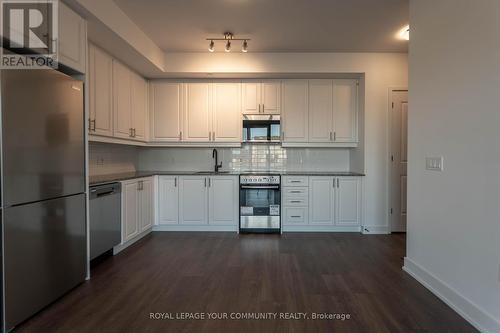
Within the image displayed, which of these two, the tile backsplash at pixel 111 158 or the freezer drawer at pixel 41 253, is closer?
the freezer drawer at pixel 41 253

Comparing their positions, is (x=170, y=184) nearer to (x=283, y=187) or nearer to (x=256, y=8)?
(x=283, y=187)

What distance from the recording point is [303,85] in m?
4.58

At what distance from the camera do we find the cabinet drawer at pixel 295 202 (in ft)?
14.2

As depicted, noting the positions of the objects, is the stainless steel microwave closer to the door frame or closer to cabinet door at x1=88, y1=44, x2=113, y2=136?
the door frame

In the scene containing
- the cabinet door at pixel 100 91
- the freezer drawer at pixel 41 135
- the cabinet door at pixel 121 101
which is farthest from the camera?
the cabinet door at pixel 121 101

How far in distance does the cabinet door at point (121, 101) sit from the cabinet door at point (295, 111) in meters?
2.33

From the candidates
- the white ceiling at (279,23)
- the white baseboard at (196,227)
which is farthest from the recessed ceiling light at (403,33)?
the white baseboard at (196,227)

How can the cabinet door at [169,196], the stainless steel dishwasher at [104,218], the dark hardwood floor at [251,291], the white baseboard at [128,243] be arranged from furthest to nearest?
the cabinet door at [169,196]
the white baseboard at [128,243]
the stainless steel dishwasher at [104,218]
the dark hardwood floor at [251,291]

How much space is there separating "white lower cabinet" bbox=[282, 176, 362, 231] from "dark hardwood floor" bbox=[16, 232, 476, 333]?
666 mm

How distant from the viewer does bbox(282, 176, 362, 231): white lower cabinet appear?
14.1 feet

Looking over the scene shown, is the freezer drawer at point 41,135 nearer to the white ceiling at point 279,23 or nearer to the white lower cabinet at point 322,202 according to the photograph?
the white ceiling at point 279,23

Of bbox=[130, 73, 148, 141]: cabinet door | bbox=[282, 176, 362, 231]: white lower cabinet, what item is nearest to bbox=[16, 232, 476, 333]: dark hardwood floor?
bbox=[282, 176, 362, 231]: white lower cabinet

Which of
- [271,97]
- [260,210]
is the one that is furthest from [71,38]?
[260,210]

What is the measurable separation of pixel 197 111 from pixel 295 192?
2052 millimetres
